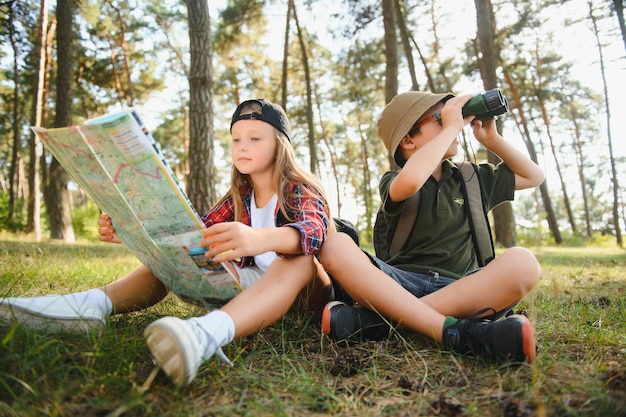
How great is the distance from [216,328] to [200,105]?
4514 millimetres

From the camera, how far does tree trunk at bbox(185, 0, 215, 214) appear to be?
211 inches

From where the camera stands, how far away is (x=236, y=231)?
137 cm

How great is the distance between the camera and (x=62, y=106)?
741cm

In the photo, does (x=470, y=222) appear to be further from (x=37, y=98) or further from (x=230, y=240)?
(x=37, y=98)

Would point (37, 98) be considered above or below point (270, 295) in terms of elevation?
above

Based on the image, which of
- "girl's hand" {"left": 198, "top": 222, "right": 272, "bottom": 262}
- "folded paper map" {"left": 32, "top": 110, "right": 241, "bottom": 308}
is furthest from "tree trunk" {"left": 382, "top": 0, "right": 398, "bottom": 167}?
"girl's hand" {"left": 198, "top": 222, "right": 272, "bottom": 262}

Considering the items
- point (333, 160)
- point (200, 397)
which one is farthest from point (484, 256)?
point (333, 160)

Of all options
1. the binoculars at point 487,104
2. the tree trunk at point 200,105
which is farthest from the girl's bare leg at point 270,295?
the tree trunk at point 200,105

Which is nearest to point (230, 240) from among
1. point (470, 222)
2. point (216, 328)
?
point (216, 328)

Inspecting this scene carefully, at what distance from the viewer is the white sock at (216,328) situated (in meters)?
1.26

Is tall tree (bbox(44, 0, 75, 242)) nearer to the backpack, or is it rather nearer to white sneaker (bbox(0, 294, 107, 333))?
white sneaker (bbox(0, 294, 107, 333))

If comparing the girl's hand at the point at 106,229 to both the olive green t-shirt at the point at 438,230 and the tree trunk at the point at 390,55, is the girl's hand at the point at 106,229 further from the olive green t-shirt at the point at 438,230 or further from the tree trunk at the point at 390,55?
the tree trunk at the point at 390,55

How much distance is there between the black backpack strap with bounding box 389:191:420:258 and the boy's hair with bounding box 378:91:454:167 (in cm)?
26

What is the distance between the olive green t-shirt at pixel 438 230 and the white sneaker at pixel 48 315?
1246 mm
